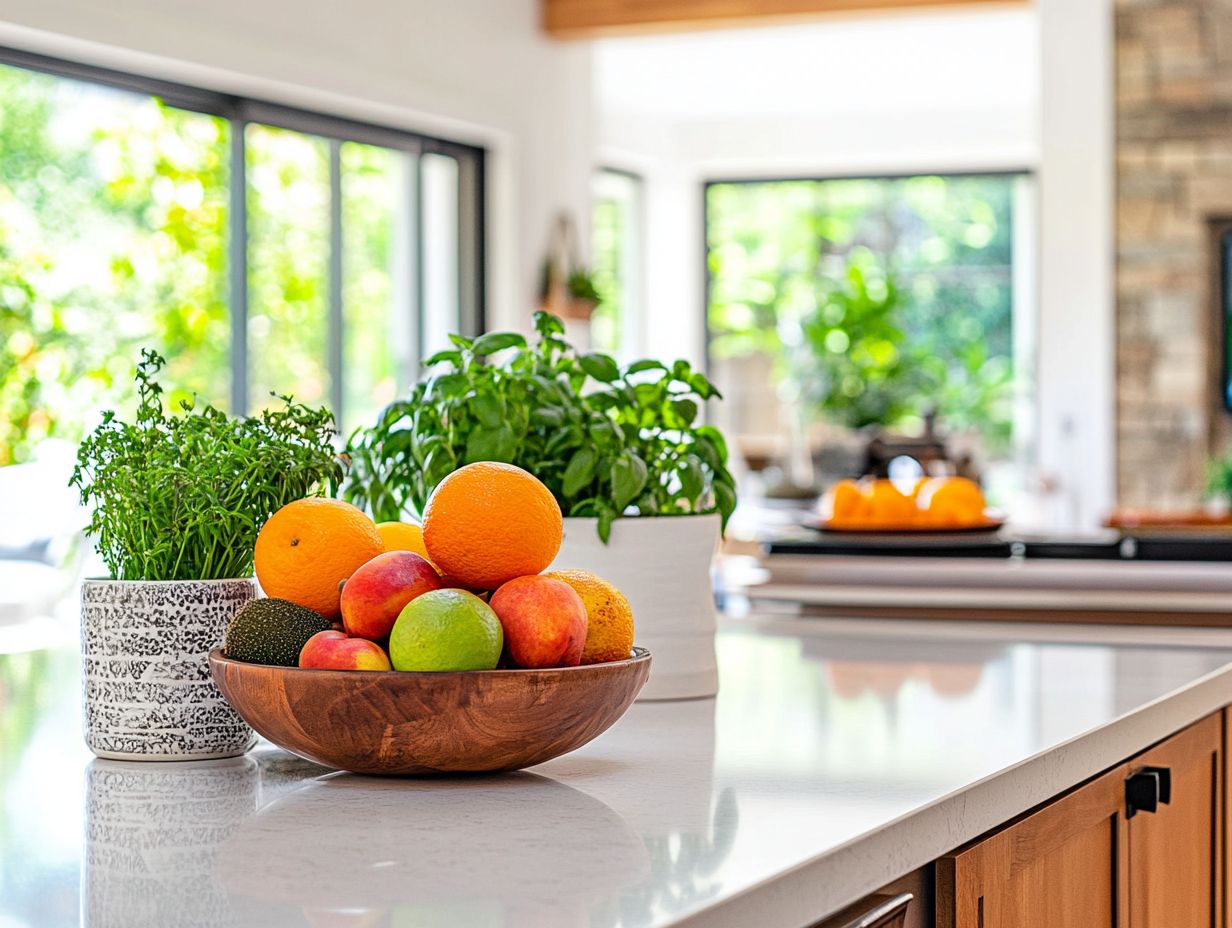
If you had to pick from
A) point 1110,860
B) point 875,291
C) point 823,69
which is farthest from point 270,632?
point 875,291

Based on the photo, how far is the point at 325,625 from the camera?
94 centimetres

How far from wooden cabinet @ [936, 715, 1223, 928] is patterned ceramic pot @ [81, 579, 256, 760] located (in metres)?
0.43

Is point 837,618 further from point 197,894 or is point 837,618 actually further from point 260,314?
point 260,314

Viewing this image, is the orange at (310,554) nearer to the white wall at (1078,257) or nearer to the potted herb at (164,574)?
the potted herb at (164,574)

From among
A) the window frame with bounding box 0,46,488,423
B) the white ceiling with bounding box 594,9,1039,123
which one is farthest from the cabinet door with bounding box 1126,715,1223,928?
the white ceiling with bounding box 594,9,1039,123

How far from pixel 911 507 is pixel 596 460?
28.3 inches

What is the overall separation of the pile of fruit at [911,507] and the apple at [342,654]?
1003 mm

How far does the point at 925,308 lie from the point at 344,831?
9175 millimetres

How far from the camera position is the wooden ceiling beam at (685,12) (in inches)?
222

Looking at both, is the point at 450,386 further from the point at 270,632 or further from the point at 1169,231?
the point at 1169,231

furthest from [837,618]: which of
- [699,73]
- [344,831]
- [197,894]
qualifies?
[699,73]

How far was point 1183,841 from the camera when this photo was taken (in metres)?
1.35

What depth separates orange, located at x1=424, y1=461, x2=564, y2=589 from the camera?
0.94 m

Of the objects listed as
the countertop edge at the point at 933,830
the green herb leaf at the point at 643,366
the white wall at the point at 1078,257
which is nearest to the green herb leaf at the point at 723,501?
the green herb leaf at the point at 643,366
